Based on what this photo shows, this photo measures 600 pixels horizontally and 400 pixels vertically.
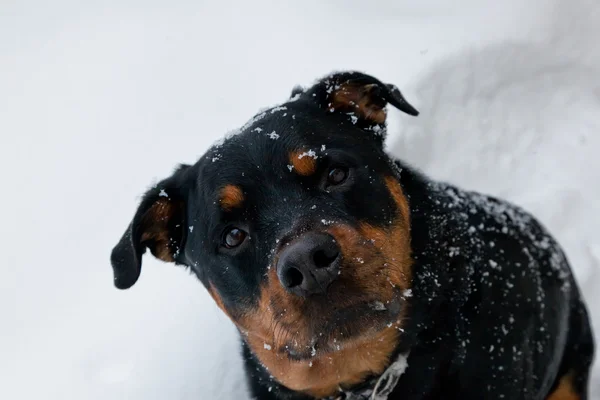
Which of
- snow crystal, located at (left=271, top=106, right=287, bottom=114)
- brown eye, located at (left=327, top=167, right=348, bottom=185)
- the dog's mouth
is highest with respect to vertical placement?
snow crystal, located at (left=271, top=106, right=287, bottom=114)

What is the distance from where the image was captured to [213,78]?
16.8 feet

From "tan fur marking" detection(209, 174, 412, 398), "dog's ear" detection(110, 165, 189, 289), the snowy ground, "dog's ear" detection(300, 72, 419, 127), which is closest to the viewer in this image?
"tan fur marking" detection(209, 174, 412, 398)

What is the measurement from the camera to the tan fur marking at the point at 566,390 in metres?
3.73

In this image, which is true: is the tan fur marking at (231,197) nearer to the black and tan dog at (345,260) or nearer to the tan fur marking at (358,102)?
the black and tan dog at (345,260)

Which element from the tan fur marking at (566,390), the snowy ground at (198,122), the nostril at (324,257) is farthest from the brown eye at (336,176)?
the tan fur marking at (566,390)

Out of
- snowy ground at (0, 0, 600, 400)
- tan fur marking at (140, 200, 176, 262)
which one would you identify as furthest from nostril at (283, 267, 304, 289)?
snowy ground at (0, 0, 600, 400)

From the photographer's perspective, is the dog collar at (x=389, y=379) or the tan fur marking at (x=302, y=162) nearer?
the tan fur marking at (x=302, y=162)

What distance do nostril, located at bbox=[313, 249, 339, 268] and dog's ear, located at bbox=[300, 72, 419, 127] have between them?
0.90 m

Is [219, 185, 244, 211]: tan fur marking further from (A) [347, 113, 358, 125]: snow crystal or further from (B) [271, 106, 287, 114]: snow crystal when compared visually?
(A) [347, 113, 358, 125]: snow crystal

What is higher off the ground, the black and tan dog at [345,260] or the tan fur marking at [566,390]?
the black and tan dog at [345,260]

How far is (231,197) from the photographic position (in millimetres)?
2527

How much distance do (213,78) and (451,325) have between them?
3179mm

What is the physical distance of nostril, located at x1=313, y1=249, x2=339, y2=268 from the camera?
6.86 ft

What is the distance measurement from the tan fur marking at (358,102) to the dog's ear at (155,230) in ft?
2.61
